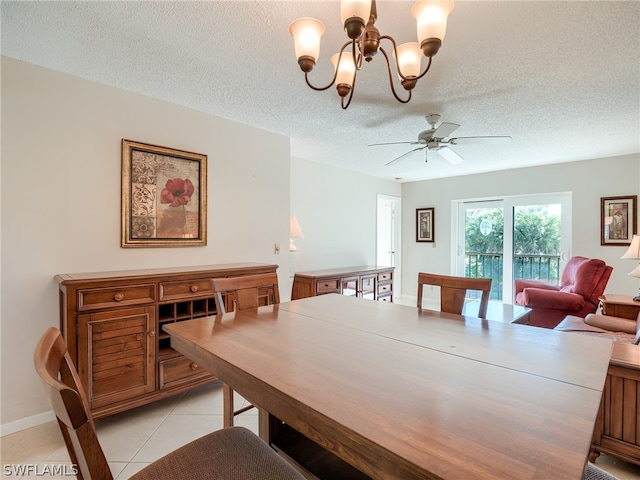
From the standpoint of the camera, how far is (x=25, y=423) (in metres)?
2.05

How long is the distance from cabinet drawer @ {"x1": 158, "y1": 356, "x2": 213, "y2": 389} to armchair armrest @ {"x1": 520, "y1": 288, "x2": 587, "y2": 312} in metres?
3.34

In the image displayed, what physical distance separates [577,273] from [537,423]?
3.65 m

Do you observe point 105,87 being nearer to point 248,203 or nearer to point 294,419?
point 248,203

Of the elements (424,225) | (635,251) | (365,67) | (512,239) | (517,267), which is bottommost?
(517,267)

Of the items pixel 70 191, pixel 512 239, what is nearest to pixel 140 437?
pixel 70 191

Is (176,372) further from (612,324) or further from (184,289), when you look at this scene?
(612,324)

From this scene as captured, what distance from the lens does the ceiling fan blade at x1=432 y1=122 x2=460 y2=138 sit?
253 cm

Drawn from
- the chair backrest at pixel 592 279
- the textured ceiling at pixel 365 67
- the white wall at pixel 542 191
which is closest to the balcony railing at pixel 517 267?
the white wall at pixel 542 191

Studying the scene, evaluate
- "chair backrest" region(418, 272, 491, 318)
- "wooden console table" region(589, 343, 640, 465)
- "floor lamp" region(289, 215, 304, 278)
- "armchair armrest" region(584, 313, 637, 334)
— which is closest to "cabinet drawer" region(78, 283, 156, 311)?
"floor lamp" region(289, 215, 304, 278)

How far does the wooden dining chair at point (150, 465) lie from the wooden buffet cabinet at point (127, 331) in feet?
3.90

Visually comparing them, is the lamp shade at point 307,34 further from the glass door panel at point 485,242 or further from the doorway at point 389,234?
the glass door panel at point 485,242

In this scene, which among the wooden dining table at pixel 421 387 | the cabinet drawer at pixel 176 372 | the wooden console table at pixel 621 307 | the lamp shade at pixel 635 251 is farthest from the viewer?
the lamp shade at pixel 635 251

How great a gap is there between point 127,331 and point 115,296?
25 centimetres

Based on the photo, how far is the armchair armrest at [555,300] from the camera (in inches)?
128
